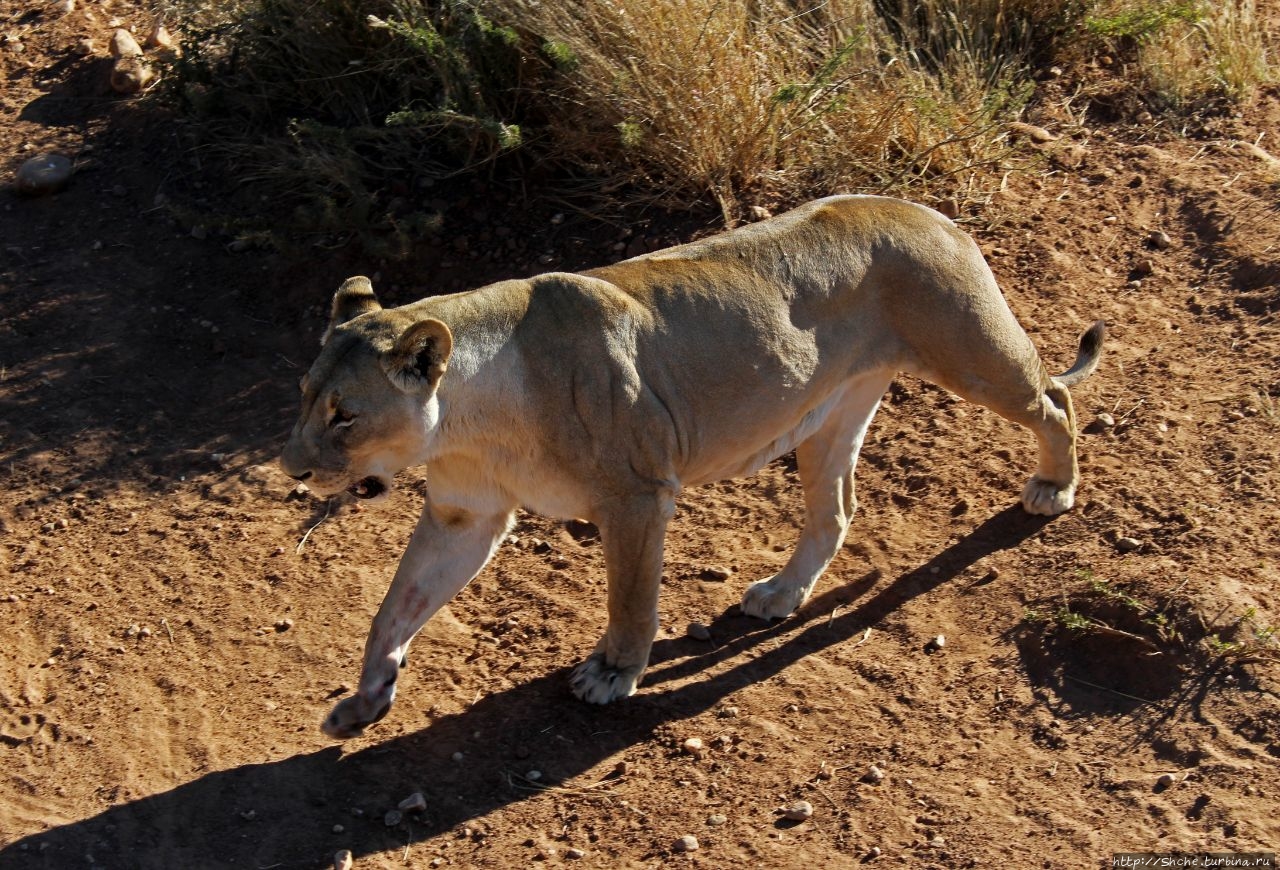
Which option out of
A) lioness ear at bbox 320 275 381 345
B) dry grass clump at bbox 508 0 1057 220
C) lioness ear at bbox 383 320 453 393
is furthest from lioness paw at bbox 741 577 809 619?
dry grass clump at bbox 508 0 1057 220

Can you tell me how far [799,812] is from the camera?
576 cm

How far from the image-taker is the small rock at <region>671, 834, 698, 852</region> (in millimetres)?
5621

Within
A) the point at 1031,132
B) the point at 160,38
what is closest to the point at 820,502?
the point at 1031,132

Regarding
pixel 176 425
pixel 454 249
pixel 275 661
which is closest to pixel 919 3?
pixel 454 249

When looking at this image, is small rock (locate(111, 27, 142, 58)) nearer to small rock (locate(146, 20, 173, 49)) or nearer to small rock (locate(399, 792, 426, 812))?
small rock (locate(146, 20, 173, 49))

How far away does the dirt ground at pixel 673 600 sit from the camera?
577cm

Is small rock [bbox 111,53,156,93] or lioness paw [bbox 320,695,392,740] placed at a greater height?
small rock [bbox 111,53,156,93]

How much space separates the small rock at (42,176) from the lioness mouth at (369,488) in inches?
222

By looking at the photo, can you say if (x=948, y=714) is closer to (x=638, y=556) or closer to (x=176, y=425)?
(x=638, y=556)

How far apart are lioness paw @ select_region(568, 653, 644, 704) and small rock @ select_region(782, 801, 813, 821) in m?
0.92

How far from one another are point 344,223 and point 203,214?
49.3 inches

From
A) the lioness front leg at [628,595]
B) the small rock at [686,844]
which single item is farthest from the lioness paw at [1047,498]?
the small rock at [686,844]

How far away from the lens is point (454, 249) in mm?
9281

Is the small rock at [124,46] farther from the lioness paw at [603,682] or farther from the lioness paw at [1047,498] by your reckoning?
the lioness paw at [1047,498]
